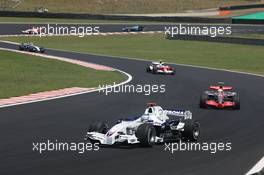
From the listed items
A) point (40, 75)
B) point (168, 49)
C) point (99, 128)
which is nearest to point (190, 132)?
point (99, 128)

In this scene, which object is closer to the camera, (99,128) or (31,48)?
(99,128)

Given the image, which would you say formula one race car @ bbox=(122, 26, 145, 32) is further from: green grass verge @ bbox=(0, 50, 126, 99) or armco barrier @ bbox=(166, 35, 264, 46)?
green grass verge @ bbox=(0, 50, 126, 99)

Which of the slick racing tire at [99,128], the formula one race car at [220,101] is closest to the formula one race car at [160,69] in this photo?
the formula one race car at [220,101]

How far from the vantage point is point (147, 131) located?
46.0 feet

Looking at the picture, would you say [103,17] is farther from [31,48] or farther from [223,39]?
[31,48]

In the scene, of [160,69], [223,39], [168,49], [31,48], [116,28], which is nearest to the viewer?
[160,69]

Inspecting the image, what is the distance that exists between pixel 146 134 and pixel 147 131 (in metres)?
0.07

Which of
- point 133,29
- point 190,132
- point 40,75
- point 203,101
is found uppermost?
point 190,132

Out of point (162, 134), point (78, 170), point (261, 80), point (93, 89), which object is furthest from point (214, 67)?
point (78, 170)

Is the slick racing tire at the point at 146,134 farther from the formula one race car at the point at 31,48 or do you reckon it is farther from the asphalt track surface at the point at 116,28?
the asphalt track surface at the point at 116,28

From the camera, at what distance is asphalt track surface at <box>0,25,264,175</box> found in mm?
11773

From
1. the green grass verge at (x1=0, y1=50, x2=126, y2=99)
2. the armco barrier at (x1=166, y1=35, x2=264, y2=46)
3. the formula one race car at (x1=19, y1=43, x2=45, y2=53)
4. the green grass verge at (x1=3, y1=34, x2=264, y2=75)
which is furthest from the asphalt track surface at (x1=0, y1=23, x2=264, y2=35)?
the green grass verge at (x1=0, y1=50, x2=126, y2=99)

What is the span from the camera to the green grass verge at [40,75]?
26.7 m

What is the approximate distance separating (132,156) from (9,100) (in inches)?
388
